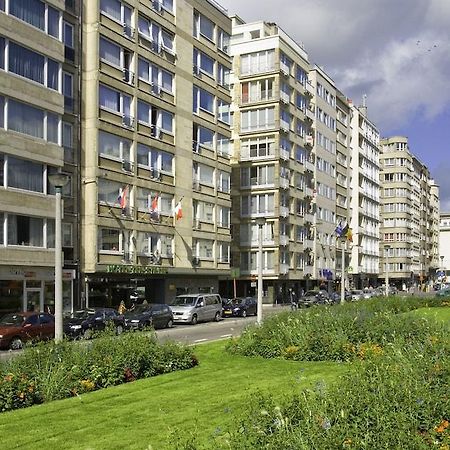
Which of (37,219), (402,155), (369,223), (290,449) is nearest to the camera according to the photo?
(290,449)

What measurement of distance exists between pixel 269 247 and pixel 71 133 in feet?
98.7

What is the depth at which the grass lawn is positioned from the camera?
938 centimetres

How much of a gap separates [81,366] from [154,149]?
3425 cm

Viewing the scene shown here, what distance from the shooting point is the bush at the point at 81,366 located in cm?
1218

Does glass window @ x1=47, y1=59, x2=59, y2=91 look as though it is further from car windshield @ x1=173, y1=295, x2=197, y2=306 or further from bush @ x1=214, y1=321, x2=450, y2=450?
bush @ x1=214, y1=321, x2=450, y2=450

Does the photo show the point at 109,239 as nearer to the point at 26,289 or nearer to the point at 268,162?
the point at 26,289

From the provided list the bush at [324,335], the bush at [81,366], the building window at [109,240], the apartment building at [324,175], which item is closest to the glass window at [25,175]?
the building window at [109,240]

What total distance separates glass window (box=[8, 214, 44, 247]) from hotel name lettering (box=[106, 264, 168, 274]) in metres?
6.69

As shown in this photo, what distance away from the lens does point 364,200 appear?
105m

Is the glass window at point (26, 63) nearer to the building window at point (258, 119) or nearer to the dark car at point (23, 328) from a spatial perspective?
the dark car at point (23, 328)

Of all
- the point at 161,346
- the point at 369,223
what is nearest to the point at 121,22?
the point at 161,346

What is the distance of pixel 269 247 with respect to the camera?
6638cm

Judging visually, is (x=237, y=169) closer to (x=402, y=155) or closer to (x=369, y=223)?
(x=369, y=223)

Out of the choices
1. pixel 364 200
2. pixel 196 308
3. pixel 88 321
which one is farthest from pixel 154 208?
pixel 364 200
